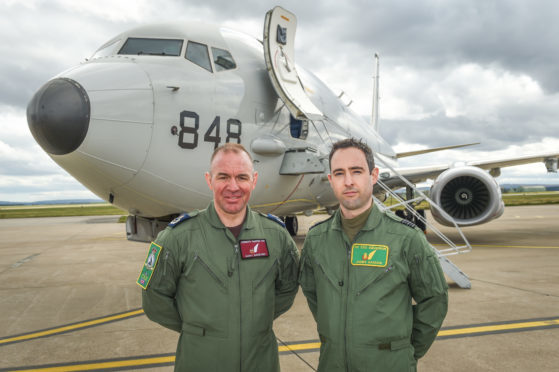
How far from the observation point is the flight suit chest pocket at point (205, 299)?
81.7 inches

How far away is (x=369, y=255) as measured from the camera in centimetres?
206

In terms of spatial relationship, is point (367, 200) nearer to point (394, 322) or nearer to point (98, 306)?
point (394, 322)

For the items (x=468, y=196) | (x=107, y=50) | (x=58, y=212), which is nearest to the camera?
(x=107, y=50)

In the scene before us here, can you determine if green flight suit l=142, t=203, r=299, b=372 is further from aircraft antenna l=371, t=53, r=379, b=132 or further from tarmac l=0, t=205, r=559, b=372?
aircraft antenna l=371, t=53, r=379, b=132

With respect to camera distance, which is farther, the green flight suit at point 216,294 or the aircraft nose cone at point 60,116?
the aircraft nose cone at point 60,116

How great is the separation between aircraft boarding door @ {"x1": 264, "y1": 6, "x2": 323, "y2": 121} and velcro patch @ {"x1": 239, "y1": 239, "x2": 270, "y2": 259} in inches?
156

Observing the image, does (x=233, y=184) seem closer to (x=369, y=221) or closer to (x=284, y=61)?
(x=369, y=221)

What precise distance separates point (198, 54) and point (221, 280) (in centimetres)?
405

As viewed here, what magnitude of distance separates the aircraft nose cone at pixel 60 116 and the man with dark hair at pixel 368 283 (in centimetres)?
297

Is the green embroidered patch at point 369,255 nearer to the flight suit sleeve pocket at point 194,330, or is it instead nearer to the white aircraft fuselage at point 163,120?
the flight suit sleeve pocket at point 194,330

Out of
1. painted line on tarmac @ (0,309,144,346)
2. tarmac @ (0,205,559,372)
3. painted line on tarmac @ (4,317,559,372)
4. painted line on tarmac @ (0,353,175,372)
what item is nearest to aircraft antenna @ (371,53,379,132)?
tarmac @ (0,205,559,372)

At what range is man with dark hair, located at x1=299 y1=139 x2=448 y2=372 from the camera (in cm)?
198

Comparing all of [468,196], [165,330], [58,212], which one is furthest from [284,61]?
Result: [58,212]

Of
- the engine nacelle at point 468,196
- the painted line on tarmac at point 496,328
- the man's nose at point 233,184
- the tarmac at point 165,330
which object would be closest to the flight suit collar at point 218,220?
the man's nose at point 233,184
